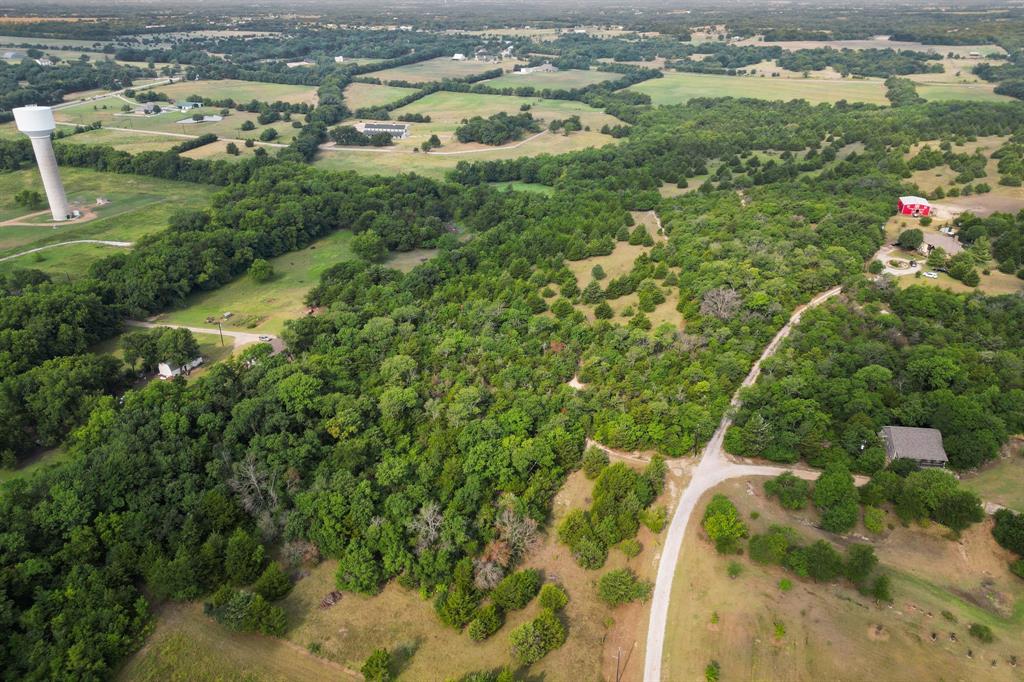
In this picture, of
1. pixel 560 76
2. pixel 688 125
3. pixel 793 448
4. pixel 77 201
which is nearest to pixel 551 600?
pixel 793 448

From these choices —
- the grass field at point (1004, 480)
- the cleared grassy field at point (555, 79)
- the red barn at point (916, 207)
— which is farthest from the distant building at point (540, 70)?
the grass field at point (1004, 480)

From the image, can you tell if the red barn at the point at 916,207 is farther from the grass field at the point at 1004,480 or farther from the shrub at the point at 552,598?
the shrub at the point at 552,598

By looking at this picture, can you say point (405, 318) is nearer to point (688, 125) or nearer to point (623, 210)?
point (623, 210)

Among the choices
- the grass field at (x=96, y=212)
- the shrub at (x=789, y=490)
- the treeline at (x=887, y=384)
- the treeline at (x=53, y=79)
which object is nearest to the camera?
the shrub at (x=789, y=490)

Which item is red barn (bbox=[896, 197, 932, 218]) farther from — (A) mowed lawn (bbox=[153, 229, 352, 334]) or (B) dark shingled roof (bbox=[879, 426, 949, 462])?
(A) mowed lawn (bbox=[153, 229, 352, 334])

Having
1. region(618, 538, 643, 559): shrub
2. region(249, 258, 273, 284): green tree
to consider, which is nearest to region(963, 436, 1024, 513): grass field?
region(618, 538, 643, 559): shrub

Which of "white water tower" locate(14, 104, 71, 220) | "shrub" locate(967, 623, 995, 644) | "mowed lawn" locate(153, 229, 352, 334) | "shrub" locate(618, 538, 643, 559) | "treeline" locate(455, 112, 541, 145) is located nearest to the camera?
"shrub" locate(967, 623, 995, 644)

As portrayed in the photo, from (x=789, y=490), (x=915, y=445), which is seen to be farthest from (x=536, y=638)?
(x=915, y=445)
